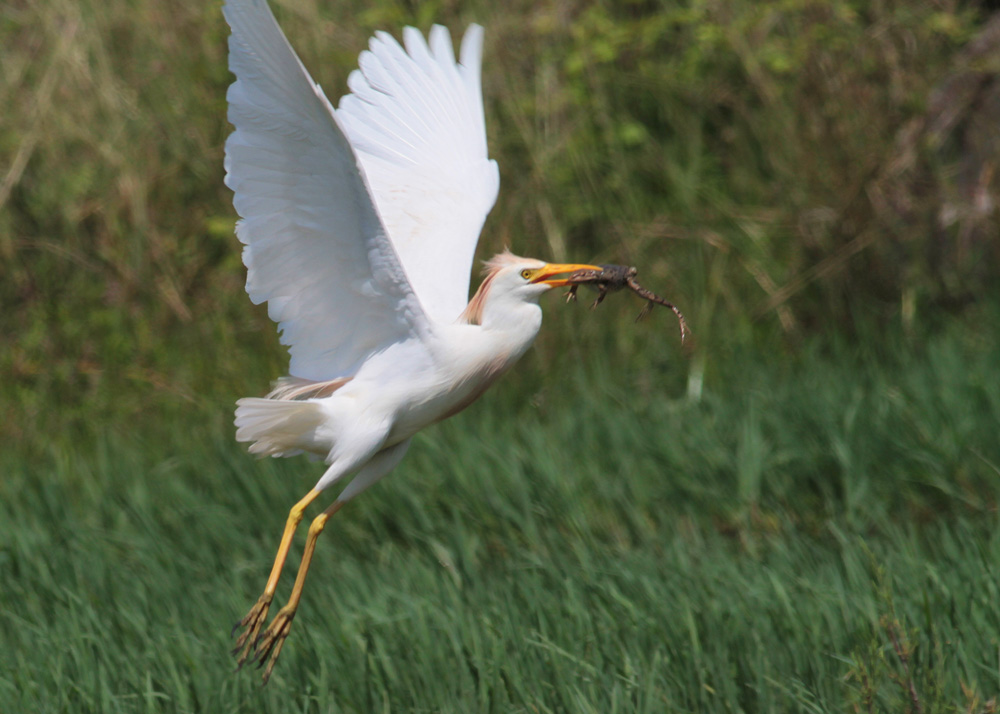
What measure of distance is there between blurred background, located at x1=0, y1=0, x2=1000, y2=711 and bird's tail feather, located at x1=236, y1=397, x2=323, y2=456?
0.62m

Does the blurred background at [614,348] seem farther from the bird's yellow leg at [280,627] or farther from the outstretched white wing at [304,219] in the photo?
A: the outstretched white wing at [304,219]

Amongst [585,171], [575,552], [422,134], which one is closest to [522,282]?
[422,134]

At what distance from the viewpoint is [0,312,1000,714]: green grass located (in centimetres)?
302

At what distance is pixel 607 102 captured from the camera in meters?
6.61

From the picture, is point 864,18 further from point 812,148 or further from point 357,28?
point 357,28

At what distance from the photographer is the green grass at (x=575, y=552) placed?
3021mm

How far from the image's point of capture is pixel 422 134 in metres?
3.71

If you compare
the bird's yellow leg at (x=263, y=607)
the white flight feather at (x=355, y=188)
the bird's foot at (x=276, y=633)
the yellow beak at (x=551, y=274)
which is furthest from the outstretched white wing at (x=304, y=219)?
the bird's foot at (x=276, y=633)

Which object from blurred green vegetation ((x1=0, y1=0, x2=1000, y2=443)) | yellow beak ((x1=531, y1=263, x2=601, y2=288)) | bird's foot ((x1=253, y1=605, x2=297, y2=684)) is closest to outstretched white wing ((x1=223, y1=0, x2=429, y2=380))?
yellow beak ((x1=531, y1=263, x2=601, y2=288))

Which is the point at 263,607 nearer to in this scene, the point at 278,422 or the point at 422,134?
the point at 278,422

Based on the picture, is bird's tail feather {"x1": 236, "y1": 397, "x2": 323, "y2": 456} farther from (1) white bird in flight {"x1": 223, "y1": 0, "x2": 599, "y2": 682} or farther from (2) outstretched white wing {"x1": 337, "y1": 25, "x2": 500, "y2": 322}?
(2) outstretched white wing {"x1": 337, "y1": 25, "x2": 500, "y2": 322}

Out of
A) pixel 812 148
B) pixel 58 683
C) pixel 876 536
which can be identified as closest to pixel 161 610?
pixel 58 683

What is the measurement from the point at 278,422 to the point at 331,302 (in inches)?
13.4

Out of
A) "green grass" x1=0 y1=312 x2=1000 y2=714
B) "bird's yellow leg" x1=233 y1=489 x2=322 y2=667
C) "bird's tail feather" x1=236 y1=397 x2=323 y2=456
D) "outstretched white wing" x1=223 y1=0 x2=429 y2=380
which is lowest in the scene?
"green grass" x1=0 y1=312 x2=1000 y2=714
